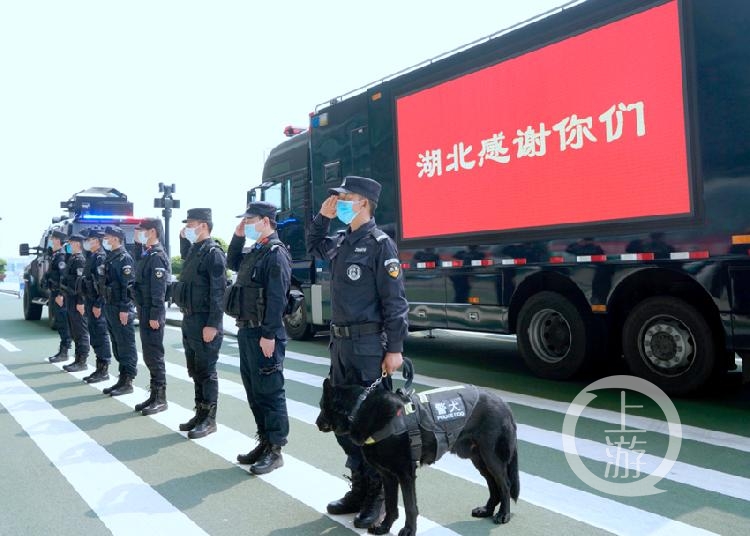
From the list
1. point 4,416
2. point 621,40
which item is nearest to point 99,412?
point 4,416

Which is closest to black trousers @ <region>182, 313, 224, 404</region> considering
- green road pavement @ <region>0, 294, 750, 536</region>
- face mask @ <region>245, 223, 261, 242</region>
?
green road pavement @ <region>0, 294, 750, 536</region>

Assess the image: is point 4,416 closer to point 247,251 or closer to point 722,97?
point 247,251

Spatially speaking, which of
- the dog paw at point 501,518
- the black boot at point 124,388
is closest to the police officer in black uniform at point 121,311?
the black boot at point 124,388

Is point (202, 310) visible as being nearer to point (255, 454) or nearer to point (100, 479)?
point (255, 454)

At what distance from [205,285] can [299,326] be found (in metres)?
6.89

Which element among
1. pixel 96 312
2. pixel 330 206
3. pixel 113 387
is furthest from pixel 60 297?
pixel 330 206

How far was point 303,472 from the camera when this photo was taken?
4824 mm

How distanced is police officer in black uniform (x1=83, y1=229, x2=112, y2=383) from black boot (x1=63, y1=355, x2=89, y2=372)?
602 millimetres

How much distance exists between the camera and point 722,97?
233 inches

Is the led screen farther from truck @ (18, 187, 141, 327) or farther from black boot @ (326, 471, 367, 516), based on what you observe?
truck @ (18, 187, 141, 327)

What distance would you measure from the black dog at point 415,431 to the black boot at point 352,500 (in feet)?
1.01

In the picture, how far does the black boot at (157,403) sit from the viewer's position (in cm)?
686

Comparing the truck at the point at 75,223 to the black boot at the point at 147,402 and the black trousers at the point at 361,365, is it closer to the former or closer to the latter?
the black boot at the point at 147,402

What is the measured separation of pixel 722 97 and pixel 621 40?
4.02 feet
